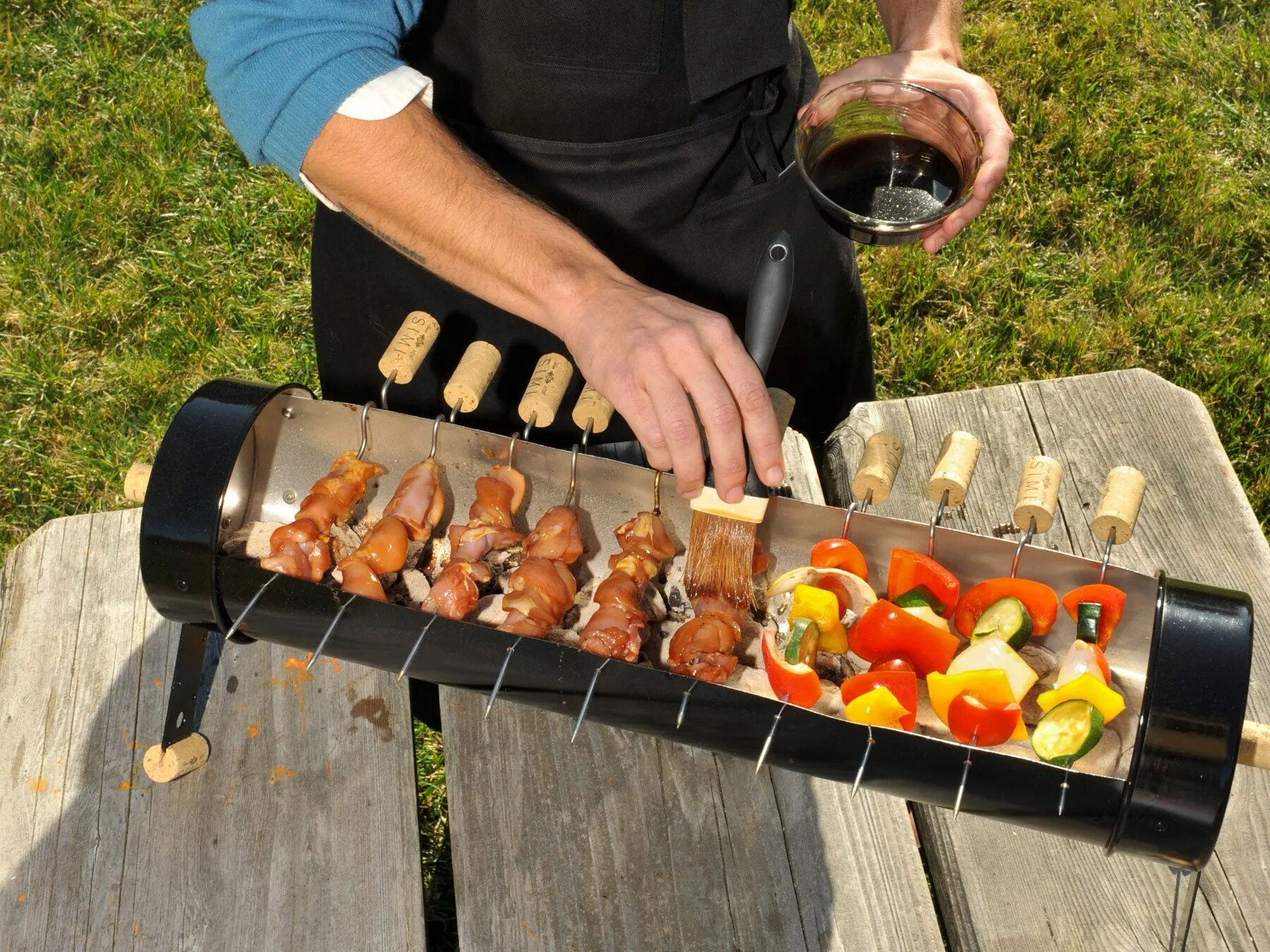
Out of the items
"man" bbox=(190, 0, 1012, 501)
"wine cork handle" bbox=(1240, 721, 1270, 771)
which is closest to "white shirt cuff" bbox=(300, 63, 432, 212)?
"man" bbox=(190, 0, 1012, 501)

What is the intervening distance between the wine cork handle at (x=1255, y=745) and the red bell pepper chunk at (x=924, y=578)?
380mm

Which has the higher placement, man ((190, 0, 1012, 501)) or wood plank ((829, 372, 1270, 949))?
man ((190, 0, 1012, 501))

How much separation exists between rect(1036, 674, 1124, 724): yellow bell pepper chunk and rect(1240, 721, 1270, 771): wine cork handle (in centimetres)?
14

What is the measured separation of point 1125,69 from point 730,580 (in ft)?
11.4

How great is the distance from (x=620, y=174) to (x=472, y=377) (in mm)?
520

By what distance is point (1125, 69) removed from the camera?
4.11 meters

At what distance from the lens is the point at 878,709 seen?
1370mm

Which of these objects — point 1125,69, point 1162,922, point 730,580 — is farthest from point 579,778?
point 1125,69

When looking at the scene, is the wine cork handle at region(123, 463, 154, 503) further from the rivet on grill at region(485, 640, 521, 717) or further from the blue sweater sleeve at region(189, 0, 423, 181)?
the rivet on grill at region(485, 640, 521, 717)

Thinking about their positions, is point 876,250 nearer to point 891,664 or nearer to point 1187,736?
point 891,664

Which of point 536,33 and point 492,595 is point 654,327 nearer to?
point 492,595

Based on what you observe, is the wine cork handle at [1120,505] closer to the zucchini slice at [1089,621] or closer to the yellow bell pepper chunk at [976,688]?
the zucchini slice at [1089,621]

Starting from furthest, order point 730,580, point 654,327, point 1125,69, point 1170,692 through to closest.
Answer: point 1125,69
point 730,580
point 654,327
point 1170,692

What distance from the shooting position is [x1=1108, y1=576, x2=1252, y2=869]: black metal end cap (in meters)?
1.24
